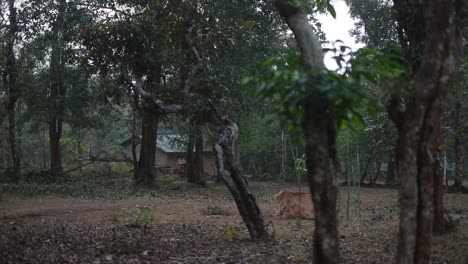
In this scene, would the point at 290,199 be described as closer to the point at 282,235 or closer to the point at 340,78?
the point at 282,235

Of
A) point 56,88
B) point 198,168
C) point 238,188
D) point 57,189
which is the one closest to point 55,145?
point 56,88

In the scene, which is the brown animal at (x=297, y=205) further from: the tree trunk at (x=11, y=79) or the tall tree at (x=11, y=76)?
the tree trunk at (x=11, y=79)

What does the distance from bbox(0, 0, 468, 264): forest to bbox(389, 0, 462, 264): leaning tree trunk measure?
0.04 ft

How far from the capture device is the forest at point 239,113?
3.79 meters

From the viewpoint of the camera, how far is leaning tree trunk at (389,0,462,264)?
3.83 m

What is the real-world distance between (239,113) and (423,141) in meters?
14.0

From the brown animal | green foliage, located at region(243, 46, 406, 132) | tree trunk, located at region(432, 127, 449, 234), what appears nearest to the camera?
green foliage, located at region(243, 46, 406, 132)

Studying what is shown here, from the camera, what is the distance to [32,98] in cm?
2058

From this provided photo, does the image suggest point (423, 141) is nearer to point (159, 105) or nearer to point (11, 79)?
point (159, 105)

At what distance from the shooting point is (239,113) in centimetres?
1777

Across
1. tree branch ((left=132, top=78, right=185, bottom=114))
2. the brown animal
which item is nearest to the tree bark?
tree branch ((left=132, top=78, right=185, bottom=114))

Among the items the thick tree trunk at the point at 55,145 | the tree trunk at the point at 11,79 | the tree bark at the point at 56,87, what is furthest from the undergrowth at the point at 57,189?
the thick tree trunk at the point at 55,145

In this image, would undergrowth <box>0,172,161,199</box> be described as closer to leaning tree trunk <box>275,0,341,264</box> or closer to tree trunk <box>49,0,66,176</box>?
tree trunk <box>49,0,66,176</box>

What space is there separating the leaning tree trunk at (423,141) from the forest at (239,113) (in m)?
0.01
